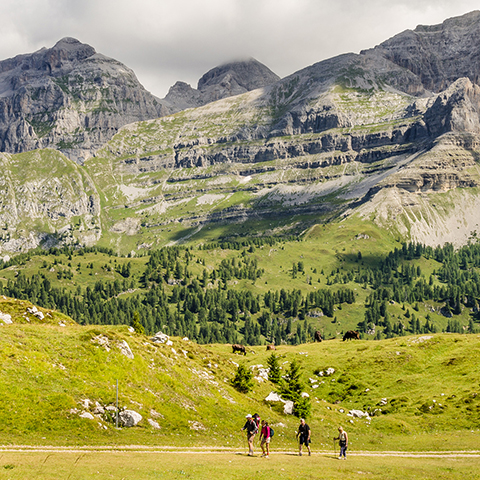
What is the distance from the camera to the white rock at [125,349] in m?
60.6

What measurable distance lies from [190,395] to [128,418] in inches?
504

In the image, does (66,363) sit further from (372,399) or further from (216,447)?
(372,399)

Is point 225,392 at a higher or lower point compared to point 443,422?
higher

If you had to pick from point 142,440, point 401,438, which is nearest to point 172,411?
point 142,440

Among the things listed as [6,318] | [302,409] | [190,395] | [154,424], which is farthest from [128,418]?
[6,318]

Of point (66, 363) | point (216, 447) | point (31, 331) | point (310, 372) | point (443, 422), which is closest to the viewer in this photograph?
point (216, 447)

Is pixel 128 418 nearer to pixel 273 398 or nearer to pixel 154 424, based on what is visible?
pixel 154 424

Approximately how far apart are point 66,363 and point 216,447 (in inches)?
790

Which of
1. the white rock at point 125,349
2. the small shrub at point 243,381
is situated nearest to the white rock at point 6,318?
the white rock at point 125,349

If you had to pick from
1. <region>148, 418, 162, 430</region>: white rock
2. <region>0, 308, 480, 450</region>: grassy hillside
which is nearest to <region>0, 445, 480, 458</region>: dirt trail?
<region>0, 308, 480, 450</region>: grassy hillside

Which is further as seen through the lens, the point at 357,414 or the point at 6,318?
the point at 357,414

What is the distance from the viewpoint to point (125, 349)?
61.2m

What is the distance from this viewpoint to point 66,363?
176 feet

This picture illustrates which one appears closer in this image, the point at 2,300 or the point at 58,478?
the point at 58,478
